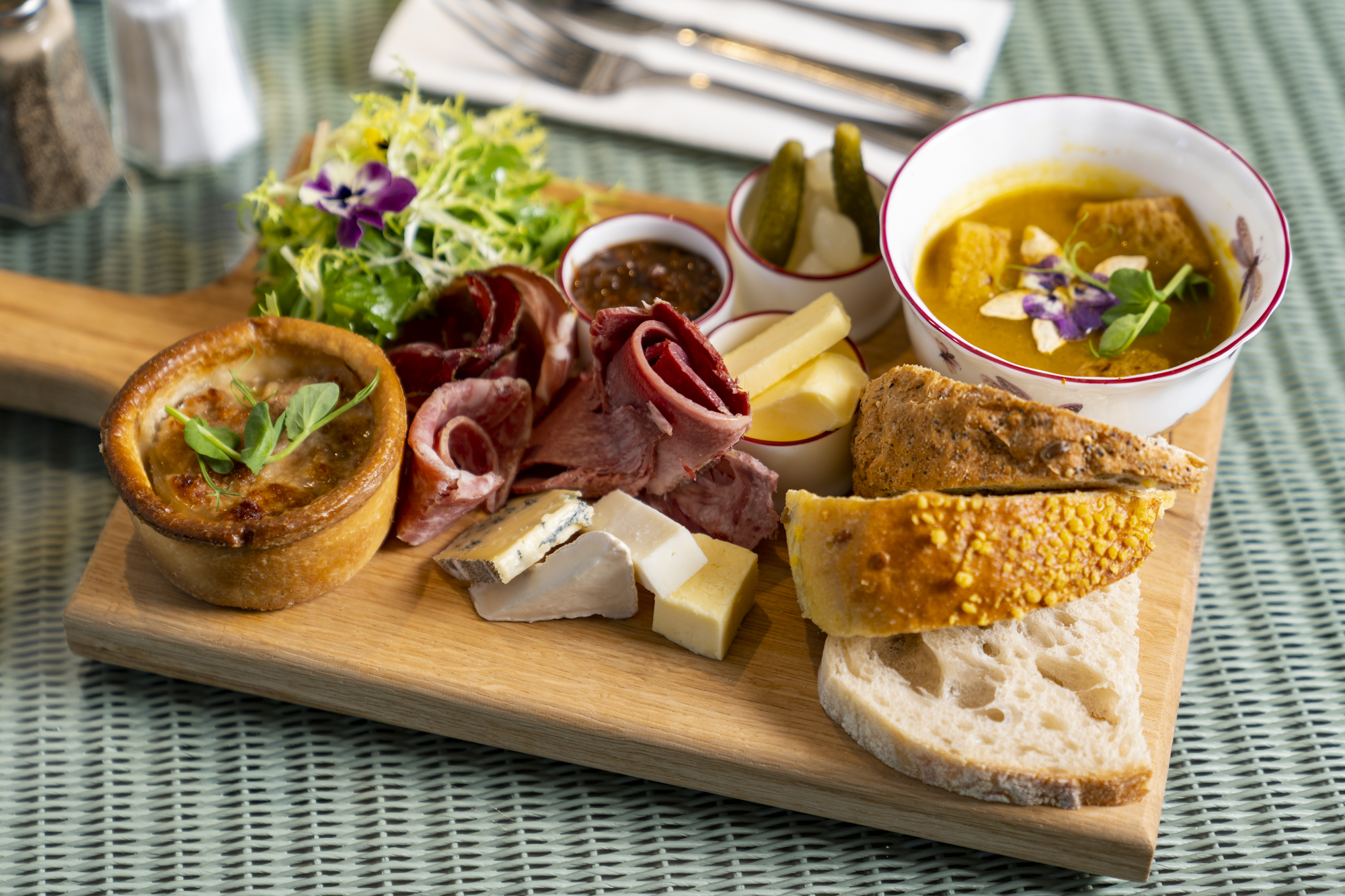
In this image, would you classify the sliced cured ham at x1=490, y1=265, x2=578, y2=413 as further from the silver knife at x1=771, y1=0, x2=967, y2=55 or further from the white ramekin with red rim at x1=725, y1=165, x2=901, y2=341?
the silver knife at x1=771, y1=0, x2=967, y2=55

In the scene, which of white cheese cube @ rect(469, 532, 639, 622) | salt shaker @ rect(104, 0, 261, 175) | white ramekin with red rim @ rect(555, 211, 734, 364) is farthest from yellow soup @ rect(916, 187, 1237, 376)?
salt shaker @ rect(104, 0, 261, 175)

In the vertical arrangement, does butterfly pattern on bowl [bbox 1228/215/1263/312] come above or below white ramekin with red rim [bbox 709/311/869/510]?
above

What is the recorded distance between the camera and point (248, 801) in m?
2.77

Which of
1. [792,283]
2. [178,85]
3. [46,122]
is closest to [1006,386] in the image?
[792,283]

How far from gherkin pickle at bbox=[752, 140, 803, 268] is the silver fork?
3.25 feet

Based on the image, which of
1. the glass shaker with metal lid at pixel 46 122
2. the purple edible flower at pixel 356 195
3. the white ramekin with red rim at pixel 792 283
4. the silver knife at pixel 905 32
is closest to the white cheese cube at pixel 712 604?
the white ramekin with red rim at pixel 792 283

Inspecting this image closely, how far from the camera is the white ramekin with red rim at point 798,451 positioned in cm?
288

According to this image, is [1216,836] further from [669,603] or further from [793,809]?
[669,603]

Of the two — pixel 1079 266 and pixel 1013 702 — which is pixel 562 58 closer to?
pixel 1079 266

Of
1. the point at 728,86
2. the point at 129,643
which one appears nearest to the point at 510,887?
the point at 129,643

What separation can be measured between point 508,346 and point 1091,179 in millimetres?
1780

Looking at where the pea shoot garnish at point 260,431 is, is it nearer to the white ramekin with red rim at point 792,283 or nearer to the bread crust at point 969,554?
the white ramekin with red rim at point 792,283

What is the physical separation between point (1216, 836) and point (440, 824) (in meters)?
1.90

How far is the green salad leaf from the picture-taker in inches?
129
